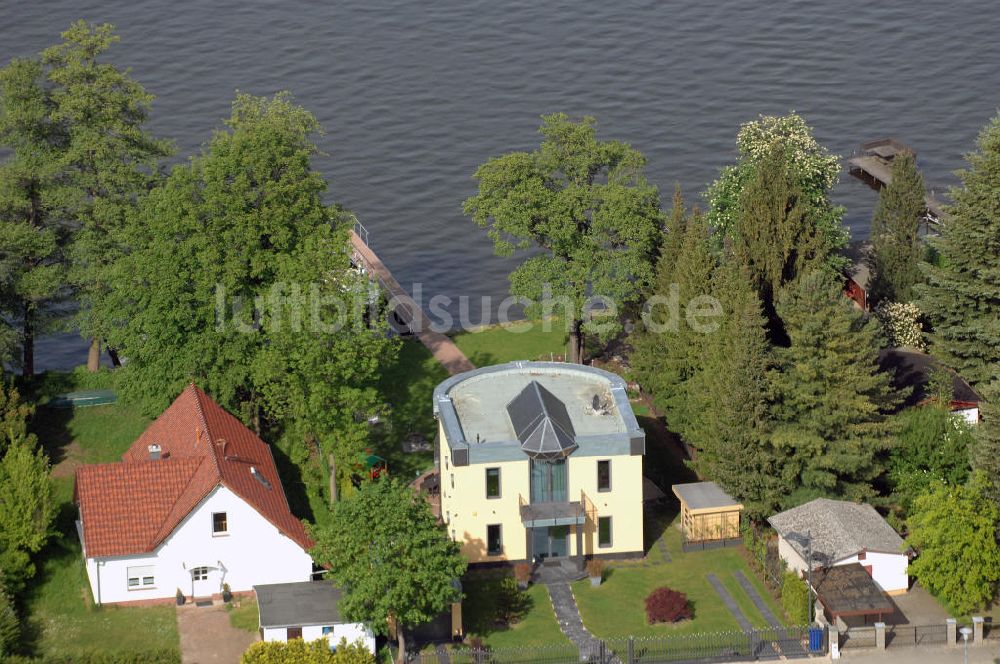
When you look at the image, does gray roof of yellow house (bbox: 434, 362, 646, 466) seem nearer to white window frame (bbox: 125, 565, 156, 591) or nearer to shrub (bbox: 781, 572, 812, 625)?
shrub (bbox: 781, 572, 812, 625)

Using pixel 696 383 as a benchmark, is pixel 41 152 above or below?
above

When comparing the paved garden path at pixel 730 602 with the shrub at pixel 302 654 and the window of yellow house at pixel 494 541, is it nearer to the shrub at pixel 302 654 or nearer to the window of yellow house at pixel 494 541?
the window of yellow house at pixel 494 541

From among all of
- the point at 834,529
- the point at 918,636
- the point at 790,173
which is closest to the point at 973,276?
the point at 790,173

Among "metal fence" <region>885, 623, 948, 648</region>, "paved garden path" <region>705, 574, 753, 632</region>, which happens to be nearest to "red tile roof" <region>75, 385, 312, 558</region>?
"paved garden path" <region>705, 574, 753, 632</region>

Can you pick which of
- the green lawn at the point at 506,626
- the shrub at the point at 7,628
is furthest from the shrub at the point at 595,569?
the shrub at the point at 7,628

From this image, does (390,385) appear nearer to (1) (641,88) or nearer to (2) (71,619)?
(2) (71,619)

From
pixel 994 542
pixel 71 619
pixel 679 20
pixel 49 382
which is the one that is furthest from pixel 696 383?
pixel 679 20

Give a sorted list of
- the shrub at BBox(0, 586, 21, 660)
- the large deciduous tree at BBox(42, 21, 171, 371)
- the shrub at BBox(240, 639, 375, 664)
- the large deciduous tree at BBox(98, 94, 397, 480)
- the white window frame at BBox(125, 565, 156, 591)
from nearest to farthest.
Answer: the shrub at BBox(240, 639, 375, 664) → the shrub at BBox(0, 586, 21, 660) → the white window frame at BBox(125, 565, 156, 591) → the large deciduous tree at BBox(98, 94, 397, 480) → the large deciduous tree at BBox(42, 21, 171, 371)
